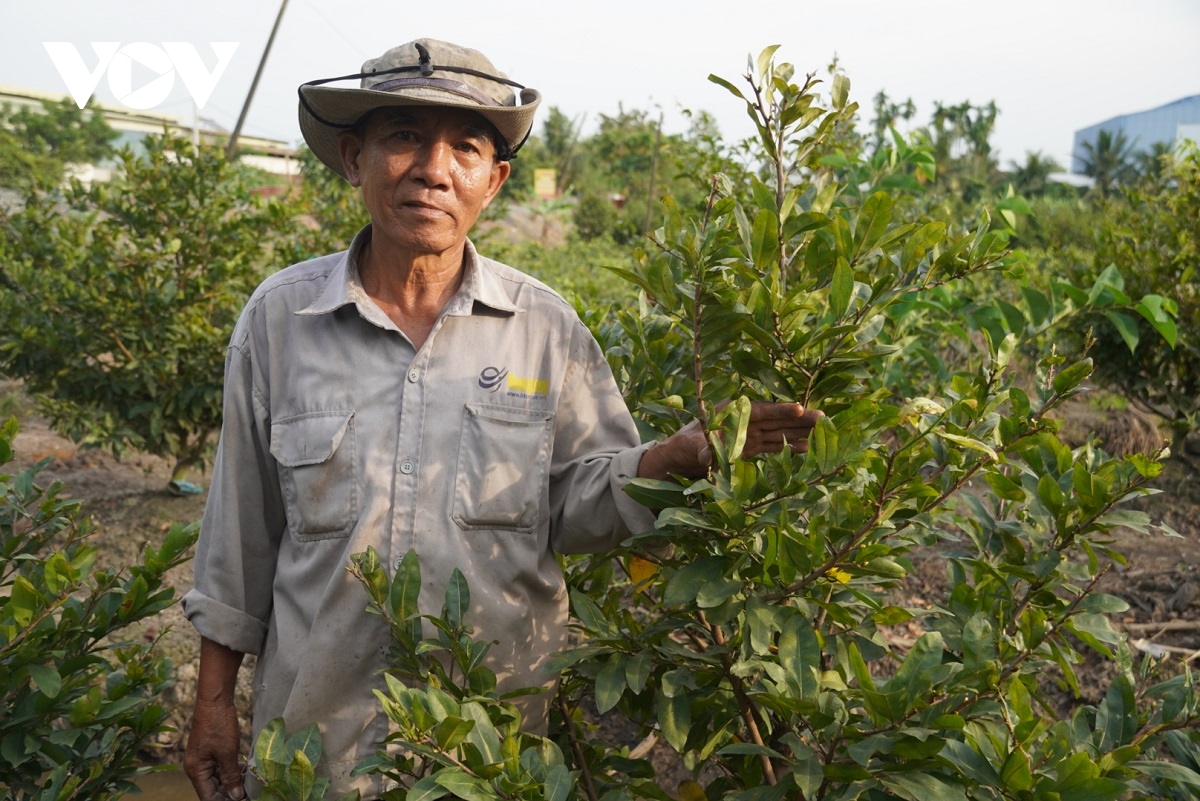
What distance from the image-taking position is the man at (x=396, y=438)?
187cm

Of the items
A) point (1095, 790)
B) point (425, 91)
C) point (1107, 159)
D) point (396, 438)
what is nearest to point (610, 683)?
point (396, 438)

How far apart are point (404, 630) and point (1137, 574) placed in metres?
3.48

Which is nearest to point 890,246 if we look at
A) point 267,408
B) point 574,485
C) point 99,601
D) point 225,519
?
point 574,485

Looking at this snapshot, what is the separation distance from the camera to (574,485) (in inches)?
76.4

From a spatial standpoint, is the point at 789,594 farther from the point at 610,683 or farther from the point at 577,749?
the point at 577,749

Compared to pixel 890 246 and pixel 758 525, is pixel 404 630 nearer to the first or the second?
pixel 758 525

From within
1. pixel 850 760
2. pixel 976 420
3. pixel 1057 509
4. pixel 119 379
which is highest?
pixel 976 420

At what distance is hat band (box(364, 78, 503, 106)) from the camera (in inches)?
73.3

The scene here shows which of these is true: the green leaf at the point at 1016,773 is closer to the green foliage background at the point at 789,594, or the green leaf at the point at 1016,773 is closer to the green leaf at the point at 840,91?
the green foliage background at the point at 789,594

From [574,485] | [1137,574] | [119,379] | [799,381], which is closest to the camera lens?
[799,381]

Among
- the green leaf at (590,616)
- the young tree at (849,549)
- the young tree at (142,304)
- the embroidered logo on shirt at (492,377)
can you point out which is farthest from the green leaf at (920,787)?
the young tree at (142,304)

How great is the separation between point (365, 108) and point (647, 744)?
84.1 inches

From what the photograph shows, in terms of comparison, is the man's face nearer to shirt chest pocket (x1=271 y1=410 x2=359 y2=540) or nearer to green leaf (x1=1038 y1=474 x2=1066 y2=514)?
shirt chest pocket (x1=271 y1=410 x2=359 y2=540)

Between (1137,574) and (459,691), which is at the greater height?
(459,691)
